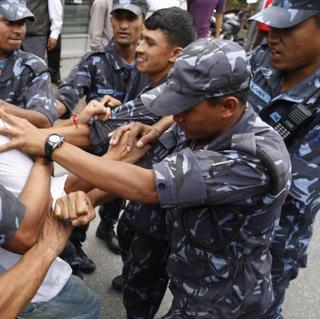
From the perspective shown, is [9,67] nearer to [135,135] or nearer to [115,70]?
[115,70]

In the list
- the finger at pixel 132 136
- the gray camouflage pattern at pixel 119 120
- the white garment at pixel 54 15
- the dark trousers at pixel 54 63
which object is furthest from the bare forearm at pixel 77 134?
the dark trousers at pixel 54 63

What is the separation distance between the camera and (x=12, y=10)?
216 centimetres

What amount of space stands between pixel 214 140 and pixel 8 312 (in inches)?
33.4

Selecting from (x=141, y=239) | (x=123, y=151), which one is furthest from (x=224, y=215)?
(x=141, y=239)

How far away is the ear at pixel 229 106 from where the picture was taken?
1.36 metres

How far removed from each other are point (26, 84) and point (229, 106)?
1363mm

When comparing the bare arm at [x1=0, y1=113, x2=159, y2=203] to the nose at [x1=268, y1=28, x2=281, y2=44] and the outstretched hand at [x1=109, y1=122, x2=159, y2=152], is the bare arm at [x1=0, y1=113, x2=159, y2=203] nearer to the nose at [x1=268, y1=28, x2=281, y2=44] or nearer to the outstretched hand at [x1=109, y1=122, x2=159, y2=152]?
the outstretched hand at [x1=109, y1=122, x2=159, y2=152]

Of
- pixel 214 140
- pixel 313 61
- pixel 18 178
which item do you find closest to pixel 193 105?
pixel 214 140

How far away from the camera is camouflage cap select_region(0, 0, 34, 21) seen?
2150 mm

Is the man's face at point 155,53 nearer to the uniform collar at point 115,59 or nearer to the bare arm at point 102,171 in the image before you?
the uniform collar at point 115,59

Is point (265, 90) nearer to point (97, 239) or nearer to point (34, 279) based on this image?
point (34, 279)

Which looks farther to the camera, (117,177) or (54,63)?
(54,63)

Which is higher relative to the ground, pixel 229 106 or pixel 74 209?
pixel 229 106

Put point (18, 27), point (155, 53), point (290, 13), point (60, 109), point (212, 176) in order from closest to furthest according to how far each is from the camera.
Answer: point (212, 176), point (290, 13), point (155, 53), point (18, 27), point (60, 109)
